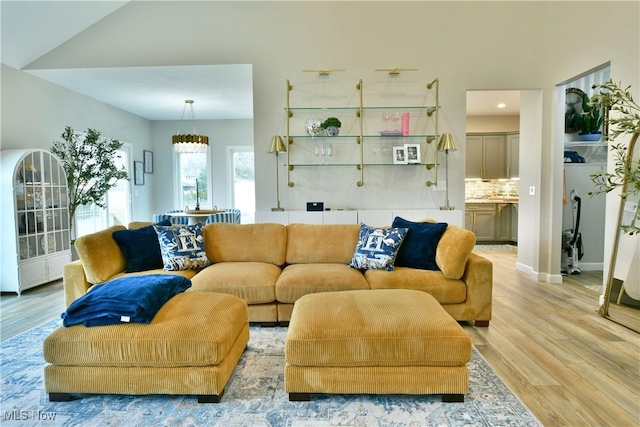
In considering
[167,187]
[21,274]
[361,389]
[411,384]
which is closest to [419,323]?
[411,384]

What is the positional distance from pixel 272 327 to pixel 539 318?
88.8 inches

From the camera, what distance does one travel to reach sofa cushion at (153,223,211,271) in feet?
10.7

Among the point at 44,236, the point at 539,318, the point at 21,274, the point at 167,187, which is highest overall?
the point at 167,187

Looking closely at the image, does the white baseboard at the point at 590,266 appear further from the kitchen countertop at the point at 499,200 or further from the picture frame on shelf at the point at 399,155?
the picture frame on shelf at the point at 399,155

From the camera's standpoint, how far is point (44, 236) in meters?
4.48

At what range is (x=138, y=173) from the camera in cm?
746

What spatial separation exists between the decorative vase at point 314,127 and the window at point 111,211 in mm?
3672

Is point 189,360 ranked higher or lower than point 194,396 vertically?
higher

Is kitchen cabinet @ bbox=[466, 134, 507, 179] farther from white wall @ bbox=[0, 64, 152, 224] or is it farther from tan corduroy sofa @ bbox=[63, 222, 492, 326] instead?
white wall @ bbox=[0, 64, 152, 224]

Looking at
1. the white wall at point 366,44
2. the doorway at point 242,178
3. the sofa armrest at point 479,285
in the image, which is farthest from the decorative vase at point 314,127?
the doorway at point 242,178

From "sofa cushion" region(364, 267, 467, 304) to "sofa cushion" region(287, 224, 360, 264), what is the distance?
56cm

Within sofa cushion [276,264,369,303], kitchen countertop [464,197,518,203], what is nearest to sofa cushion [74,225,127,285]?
sofa cushion [276,264,369,303]

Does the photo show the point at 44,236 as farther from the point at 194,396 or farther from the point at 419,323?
the point at 419,323

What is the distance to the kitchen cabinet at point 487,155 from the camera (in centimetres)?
775
